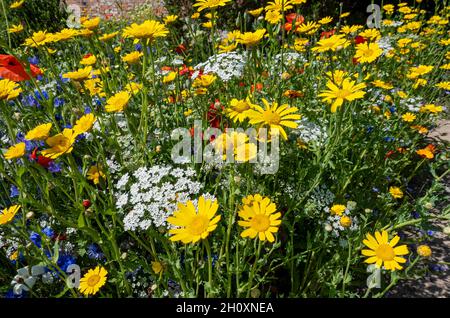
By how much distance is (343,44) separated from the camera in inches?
73.3

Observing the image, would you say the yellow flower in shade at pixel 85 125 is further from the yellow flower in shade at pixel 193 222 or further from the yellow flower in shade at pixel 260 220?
the yellow flower in shade at pixel 260 220

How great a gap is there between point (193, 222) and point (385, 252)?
0.78 metres

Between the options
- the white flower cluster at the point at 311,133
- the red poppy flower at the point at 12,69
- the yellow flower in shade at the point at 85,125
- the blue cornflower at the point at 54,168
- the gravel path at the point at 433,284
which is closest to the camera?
the yellow flower in shade at the point at 85,125

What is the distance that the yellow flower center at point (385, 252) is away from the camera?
1.39 m

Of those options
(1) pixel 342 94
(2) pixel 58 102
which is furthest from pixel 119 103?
(2) pixel 58 102

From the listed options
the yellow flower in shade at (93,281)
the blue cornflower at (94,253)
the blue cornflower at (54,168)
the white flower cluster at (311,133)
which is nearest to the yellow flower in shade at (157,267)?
the yellow flower in shade at (93,281)

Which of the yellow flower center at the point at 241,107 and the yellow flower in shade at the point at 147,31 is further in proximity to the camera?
the yellow flower in shade at the point at 147,31

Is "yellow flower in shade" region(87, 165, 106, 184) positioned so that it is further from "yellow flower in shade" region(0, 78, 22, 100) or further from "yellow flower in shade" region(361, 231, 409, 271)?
"yellow flower in shade" region(361, 231, 409, 271)

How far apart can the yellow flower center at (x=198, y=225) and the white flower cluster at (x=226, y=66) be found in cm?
98

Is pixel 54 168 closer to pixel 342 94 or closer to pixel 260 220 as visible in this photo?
pixel 260 220

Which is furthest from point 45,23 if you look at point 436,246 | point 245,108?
point 436,246

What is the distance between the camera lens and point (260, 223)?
1277mm
